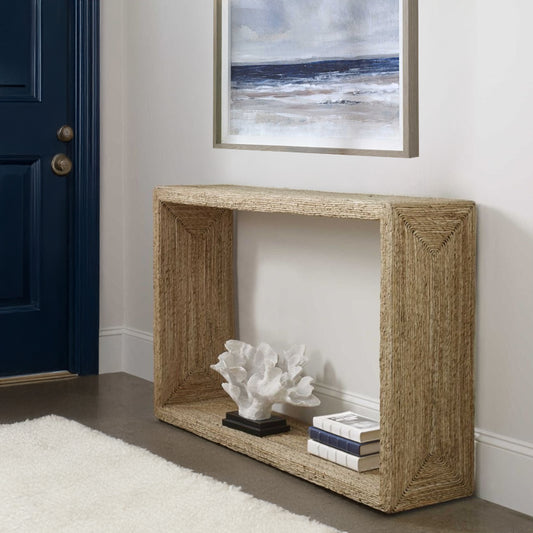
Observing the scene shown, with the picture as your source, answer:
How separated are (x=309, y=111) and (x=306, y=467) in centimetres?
106

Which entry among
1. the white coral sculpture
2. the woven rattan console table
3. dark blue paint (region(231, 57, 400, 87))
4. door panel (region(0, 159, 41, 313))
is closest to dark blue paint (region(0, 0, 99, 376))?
door panel (region(0, 159, 41, 313))

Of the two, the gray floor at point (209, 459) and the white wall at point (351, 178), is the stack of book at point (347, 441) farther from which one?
the white wall at point (351, 178)

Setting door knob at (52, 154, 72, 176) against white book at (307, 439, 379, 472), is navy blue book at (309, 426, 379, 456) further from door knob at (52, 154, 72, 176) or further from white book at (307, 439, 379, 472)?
door knob at (52, 154, 72, 176)

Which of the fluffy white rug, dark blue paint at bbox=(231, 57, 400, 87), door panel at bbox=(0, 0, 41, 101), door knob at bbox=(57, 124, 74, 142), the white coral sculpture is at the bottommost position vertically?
the fluffy white rug

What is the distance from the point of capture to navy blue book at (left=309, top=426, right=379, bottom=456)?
241cm

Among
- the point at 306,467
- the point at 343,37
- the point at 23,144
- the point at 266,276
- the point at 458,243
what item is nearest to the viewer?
the point at 458,243

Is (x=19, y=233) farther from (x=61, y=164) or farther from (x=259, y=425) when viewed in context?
(x=259, y=425)

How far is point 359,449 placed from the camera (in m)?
2.40

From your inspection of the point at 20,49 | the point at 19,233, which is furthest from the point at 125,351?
the point at 20,49

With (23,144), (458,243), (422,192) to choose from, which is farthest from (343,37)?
(23,144)

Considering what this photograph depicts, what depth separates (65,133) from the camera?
3.66 metres

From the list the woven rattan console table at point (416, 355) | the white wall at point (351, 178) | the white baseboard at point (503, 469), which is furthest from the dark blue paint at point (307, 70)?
the white baseboard at point (503, 469)

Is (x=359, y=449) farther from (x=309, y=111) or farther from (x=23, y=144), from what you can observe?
(x=23, y=144)

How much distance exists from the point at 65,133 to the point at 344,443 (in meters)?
1.82
